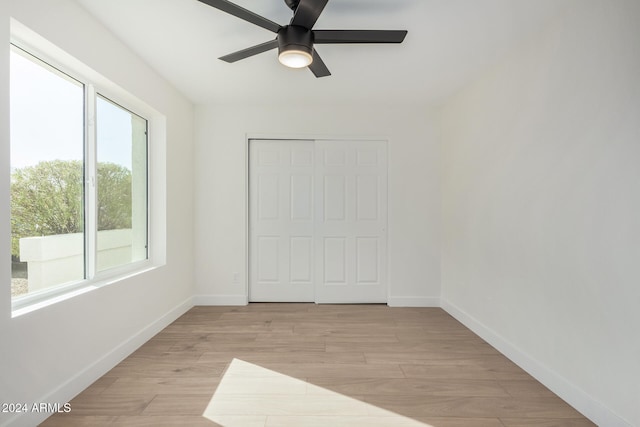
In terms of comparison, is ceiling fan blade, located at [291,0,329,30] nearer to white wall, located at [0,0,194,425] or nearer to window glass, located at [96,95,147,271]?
white wall, located at [0,0,194,425]

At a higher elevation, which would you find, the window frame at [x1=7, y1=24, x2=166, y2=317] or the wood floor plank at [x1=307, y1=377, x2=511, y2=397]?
the window frame at [x1=7, y1=24, x2=166, y2=317]

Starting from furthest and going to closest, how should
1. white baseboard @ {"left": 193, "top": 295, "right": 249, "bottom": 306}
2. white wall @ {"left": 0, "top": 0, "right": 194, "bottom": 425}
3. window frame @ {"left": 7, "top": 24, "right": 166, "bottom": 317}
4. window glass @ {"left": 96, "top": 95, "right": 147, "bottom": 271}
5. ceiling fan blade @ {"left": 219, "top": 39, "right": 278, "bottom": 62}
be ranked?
white baseboard @ {"left": 193, "top": 295, "right": 249, "bottom": 306}, window glass @ {"left": 96, "top": 95, "right": 147, "bottom": 271}, ceiling fan blade @ {"left": 219, "top": 39, "right": 278, "bottom": 62}, window frame @ {"left": 7, "top": 24, "right": 166, "bottom": 317}, white wall @ {"left": 0, "top": 0, "right": 194, "bottom": 425}

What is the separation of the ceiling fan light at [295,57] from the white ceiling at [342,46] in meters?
0.35

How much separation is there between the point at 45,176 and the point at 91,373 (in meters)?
1.32

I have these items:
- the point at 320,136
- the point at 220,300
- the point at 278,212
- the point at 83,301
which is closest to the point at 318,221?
the point at 278,212

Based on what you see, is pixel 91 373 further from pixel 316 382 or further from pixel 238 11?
pixel 238 11

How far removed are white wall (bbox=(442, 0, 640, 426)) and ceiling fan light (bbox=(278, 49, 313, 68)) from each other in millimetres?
1657

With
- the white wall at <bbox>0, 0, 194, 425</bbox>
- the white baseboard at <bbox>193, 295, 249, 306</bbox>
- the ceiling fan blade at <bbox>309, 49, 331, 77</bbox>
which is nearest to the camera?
the white wall at <bbox>0, 0, 194, 425</bbox>

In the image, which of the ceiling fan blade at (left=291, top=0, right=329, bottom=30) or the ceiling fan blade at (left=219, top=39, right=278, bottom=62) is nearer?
the ceiling fan blade at (left=291, top=0, right=329, bottom=30)

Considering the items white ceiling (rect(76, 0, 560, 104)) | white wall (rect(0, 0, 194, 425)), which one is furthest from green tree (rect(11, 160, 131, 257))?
white ceiling (rect(76, 0, 560, 104))

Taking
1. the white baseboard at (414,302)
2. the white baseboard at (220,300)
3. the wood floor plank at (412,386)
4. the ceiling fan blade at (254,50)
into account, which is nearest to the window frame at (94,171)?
the white baseboard at (220,300)

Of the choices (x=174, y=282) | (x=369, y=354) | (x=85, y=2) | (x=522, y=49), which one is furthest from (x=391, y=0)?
(x=174, y=282)

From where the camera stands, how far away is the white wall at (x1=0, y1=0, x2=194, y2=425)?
1.51 meters

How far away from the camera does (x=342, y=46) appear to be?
2.40 meters
